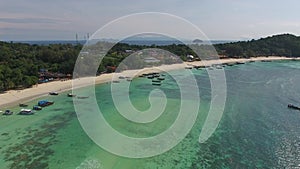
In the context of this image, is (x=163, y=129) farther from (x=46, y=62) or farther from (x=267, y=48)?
(x=267, y=48)

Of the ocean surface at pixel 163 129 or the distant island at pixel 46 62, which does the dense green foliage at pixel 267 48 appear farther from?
the ocean surface at pixel 163 129

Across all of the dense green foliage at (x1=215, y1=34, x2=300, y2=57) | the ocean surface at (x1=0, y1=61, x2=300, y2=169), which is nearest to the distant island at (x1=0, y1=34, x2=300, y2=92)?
the dense green foliage at (x1=215, y1=34, x2=300, y2=57)

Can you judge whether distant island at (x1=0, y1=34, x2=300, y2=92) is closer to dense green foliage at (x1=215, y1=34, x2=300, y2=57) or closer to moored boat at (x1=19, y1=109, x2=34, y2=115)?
dense green foliage at (x1=215, y1=34, x2=300, y2=57)

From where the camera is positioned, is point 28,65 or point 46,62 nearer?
point 28,65

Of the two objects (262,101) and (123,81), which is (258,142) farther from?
(123,81)

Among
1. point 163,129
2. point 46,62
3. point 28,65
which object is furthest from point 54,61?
point 163,129

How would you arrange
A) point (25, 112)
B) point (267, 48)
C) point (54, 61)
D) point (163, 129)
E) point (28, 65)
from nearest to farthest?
point (163, 129) → point (25, 112) → point (28, 65) → point (54, 61) → point (267, 48)

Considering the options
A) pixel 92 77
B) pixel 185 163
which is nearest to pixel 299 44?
pixel 92 77
